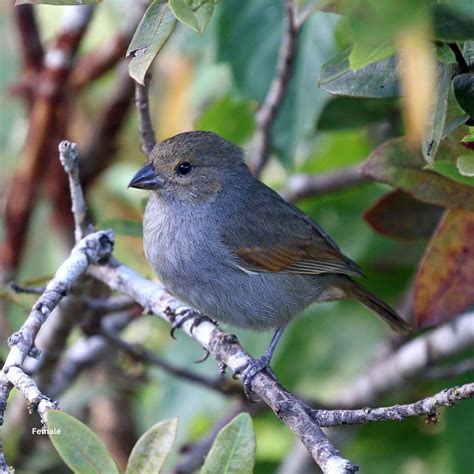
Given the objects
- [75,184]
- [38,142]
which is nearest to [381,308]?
[75,184]

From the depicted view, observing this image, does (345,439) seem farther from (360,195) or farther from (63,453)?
(63,453)

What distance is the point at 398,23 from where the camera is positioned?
136 cm

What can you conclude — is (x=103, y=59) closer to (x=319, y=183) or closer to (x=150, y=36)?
(x=319, y=183)

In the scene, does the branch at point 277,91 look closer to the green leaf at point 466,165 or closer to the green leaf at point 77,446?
the green leaf at point 466,165

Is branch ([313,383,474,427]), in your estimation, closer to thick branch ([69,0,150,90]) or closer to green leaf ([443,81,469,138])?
green leaf ([443,81,469,138])

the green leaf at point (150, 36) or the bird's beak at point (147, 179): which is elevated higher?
the green leaf at point (150, 36)

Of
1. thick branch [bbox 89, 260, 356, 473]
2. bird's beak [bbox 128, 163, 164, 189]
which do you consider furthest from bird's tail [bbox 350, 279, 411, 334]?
bird's beak [bbox 128, 163, 164, 189]

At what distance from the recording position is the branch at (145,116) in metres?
3.51

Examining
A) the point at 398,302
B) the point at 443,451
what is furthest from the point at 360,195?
the point at 443,451

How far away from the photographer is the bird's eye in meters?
4.34

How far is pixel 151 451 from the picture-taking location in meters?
2.28

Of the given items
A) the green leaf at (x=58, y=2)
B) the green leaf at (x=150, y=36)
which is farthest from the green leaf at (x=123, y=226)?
the green leaf at (x=150, y=36)

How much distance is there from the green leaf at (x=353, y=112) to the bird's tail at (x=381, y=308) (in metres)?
0.78

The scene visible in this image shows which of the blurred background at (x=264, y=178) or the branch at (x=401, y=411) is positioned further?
the blurred background at (x=264, y=178)
